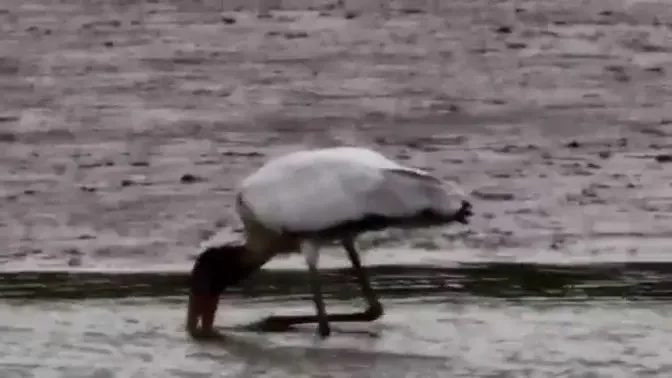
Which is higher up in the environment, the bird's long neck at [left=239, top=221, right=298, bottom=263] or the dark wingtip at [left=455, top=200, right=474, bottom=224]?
the dark wingtip at [left=455, top=200, right=474, bottom=224]

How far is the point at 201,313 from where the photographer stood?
24.2 inches

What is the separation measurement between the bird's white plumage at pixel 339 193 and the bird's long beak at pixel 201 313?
75 mm

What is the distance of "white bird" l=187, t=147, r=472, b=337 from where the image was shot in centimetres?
54

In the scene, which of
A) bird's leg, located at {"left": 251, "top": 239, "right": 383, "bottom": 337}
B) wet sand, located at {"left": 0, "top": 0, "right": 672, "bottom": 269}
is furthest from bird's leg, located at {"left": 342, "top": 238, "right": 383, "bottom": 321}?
wet sand, located at {"left": 0, "top": 0, "right": 672, "bottom": 269}

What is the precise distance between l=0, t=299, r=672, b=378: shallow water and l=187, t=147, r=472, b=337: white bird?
3 centimetres

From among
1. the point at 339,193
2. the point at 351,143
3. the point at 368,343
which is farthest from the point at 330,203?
the point at 351,143

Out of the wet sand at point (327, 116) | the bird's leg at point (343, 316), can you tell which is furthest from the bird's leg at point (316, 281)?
the wet sand at point (327, 116)

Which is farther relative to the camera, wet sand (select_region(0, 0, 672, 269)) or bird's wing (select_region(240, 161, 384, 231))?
wet sand (select_region(0, 0, 672, 269))

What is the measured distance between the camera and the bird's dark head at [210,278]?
0.61 metres

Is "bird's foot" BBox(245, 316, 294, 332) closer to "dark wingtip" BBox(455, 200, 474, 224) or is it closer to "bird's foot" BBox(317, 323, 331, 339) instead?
"bird's foot" BBox(317, 323, 331, 339)

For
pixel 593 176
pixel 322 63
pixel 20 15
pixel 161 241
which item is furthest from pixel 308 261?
pixel 20 15

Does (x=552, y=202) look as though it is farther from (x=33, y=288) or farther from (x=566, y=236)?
(x=33, y=288)

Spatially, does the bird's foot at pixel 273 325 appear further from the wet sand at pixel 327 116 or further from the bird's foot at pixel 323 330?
the wet sand at pixel 327 116

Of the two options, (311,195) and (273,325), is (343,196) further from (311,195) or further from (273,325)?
(273,325)
